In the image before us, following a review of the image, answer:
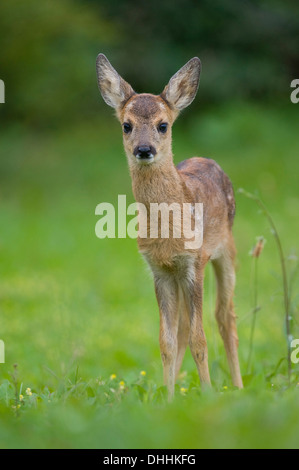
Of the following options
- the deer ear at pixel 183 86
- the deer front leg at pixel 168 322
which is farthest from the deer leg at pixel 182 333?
the deer ear at pixel 183 86

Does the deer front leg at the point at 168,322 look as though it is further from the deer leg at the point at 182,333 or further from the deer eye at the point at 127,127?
Answer: the deer eye at the point at 127,127

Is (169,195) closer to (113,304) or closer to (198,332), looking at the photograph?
(198,332)

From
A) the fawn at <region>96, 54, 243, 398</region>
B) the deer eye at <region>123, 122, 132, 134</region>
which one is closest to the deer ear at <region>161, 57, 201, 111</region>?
the fawn at <region>96, 54, 243, 398</region>

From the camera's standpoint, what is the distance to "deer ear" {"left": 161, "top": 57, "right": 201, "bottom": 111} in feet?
20.1

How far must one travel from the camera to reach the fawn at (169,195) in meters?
5.78

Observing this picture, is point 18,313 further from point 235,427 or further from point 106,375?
point 235,427

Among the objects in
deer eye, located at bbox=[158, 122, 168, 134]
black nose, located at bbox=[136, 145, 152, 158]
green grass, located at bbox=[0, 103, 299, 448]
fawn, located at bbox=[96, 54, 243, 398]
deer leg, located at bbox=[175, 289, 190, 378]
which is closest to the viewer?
green grass, located at bbox=[0, 103, 299, 448]

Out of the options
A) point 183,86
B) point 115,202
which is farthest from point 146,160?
point 115,202

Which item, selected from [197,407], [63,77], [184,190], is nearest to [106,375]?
[184,190]

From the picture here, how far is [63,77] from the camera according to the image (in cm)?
1833

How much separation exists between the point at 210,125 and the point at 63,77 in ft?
12.1

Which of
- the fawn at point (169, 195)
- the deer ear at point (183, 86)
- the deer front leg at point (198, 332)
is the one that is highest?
the deer ear at point (183, 86)

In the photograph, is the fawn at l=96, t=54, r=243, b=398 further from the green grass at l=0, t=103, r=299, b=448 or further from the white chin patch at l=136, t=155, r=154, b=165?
the green grass at l=0, t=103, r=299, b=448

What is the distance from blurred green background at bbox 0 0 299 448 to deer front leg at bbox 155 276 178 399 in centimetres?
20
